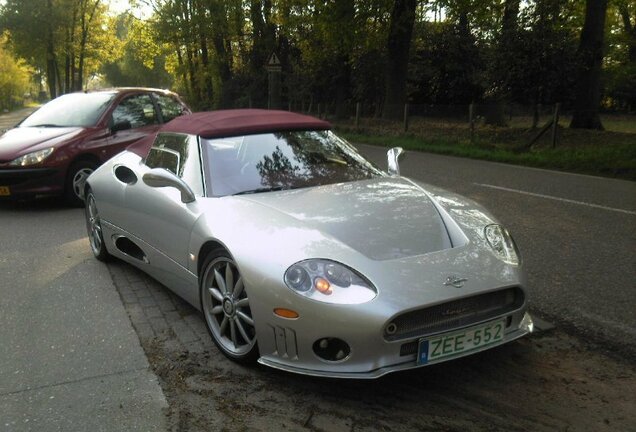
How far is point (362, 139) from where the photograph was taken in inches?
750

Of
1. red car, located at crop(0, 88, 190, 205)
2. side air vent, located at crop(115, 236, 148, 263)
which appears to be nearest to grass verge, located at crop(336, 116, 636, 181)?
red car, located at crop(0, 88, 190, 205)

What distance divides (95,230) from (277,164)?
2393 mm

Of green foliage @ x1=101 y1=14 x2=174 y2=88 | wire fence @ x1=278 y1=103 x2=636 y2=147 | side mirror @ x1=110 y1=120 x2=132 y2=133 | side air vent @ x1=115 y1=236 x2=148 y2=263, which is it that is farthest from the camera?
green foliage @ x1=101 y1=14 x2=174 y2=88

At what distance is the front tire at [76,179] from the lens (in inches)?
311

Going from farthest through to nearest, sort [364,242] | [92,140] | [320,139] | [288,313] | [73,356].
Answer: [92,140] < [320,139] < [73,356] < [364,242] < [288,313]

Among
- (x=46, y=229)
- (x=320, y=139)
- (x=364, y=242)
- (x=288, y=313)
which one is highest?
(x=320, y=139)

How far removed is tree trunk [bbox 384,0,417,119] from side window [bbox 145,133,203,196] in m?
15.8

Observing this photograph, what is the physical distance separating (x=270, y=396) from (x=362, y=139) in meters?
16.6

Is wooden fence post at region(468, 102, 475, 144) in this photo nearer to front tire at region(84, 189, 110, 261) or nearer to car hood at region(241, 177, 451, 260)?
front tire at region(84, 189, 110, 261)

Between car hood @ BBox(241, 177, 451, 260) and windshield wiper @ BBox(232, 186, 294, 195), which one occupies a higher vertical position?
windshield wiper @ BBox(232, 186, 294, 195)

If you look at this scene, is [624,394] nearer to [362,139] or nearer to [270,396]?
[270,396]

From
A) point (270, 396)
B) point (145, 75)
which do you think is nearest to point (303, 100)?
point (270, 396)

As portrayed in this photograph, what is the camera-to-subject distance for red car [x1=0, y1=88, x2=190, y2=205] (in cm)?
755

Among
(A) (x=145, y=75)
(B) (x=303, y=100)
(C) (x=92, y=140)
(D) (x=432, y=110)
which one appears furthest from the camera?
(A) (x=145, y=75)
